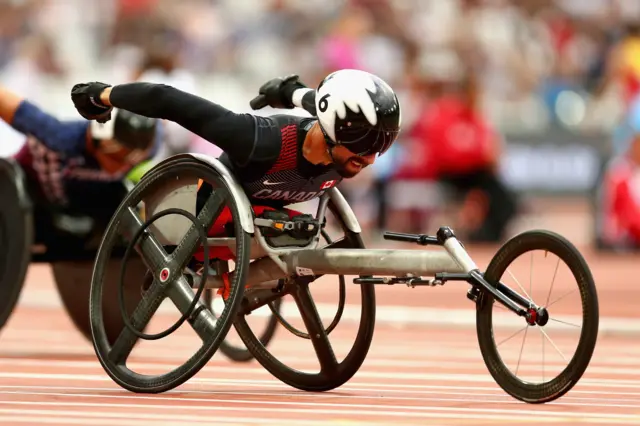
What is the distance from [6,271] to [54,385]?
1.54 meters

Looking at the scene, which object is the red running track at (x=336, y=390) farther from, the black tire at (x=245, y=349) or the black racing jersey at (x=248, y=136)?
the black racing jersey at (x=248, y=136)

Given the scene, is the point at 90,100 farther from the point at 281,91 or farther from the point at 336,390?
the point at 336,390

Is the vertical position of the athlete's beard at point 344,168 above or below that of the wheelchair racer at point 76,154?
below

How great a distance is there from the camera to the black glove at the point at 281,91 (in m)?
8.60

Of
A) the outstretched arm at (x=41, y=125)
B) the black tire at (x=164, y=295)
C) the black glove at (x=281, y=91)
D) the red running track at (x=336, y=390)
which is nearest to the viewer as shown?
the red running track at (x=336, y=390)

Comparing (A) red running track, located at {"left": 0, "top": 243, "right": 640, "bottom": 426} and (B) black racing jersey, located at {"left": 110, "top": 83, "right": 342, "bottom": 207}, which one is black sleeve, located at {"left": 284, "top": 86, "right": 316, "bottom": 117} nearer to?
(B) black racing jersey, located at {"left": 110, "top": 83, "right": 342, "bottom": 207}

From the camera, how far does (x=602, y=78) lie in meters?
29.9

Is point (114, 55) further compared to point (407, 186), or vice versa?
point (114, 55)

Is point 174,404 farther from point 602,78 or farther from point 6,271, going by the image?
point 602,78

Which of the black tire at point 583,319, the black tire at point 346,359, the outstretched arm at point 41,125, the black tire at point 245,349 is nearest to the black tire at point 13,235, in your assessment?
Answer: the outstretched arm at point 41,125

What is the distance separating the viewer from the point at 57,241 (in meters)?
10.3

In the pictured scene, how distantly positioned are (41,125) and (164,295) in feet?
8.18

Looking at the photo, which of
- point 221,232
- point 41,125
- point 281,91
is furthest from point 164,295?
point 41,125

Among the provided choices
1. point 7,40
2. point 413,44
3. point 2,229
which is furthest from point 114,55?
point 2,229
